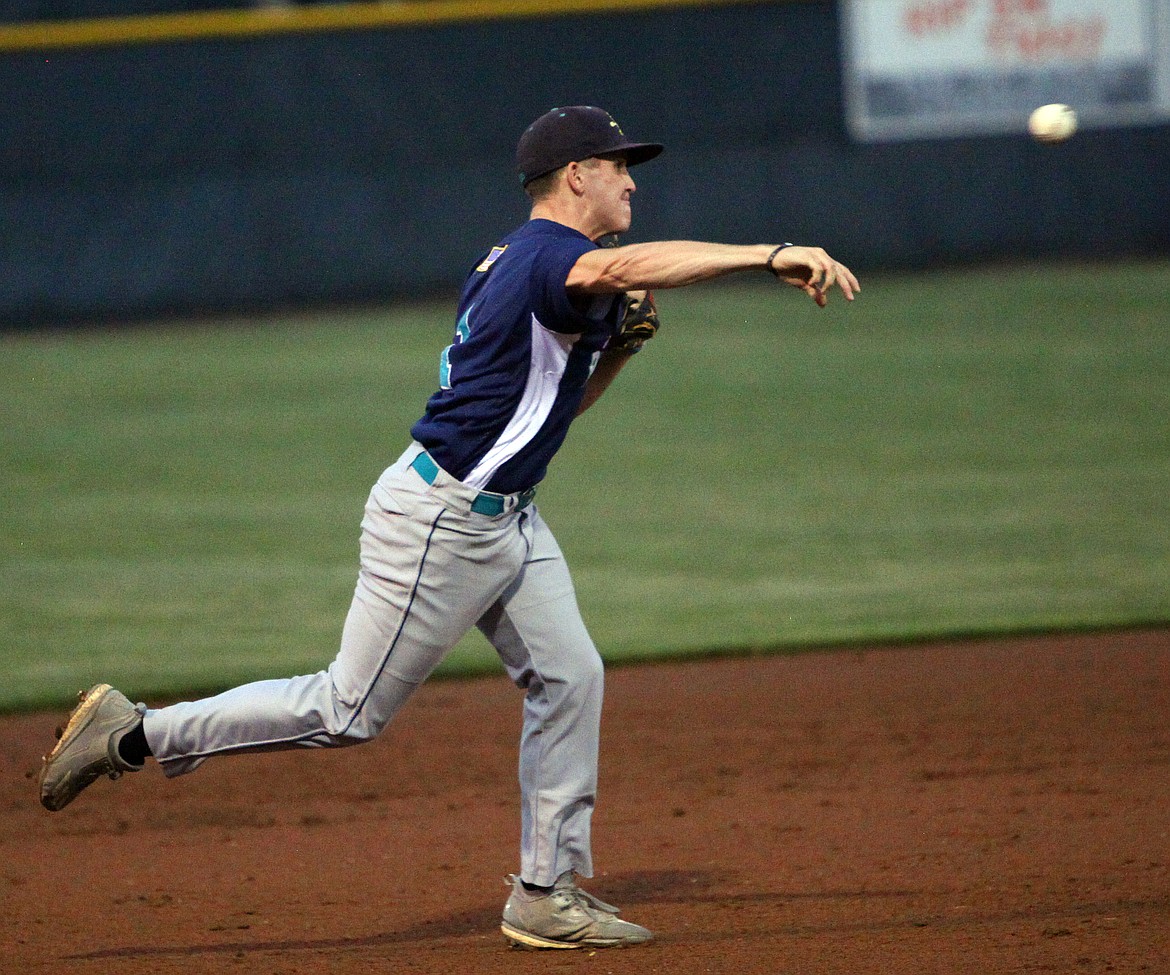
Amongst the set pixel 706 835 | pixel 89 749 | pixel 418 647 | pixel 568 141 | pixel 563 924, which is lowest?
pixel 706 835

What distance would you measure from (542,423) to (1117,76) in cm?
1767

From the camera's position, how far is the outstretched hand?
3291mm

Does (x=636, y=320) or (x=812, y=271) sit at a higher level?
(x=812, y=271)

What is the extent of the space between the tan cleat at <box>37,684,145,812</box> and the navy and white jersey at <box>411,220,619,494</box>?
945 mm

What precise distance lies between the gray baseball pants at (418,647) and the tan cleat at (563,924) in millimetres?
117

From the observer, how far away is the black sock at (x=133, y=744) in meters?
3.69

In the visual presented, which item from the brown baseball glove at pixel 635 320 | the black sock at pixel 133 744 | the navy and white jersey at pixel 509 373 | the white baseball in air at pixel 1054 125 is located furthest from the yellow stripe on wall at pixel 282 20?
the black sock at pixel 133 744

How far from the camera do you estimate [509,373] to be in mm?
3623

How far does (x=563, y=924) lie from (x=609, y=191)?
173 centimetres

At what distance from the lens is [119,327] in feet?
62.9

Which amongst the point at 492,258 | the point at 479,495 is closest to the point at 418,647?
the point at 479,495

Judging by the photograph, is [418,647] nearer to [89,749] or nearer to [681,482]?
[89,749]

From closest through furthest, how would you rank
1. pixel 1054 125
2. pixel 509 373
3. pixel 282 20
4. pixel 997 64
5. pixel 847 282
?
1. pixel 847 282
2. pixel 509 373
3. pixel 1054 125
4. pixel 282 20
5. pixel 997 64

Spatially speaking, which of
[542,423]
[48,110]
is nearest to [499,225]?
[48,110]
